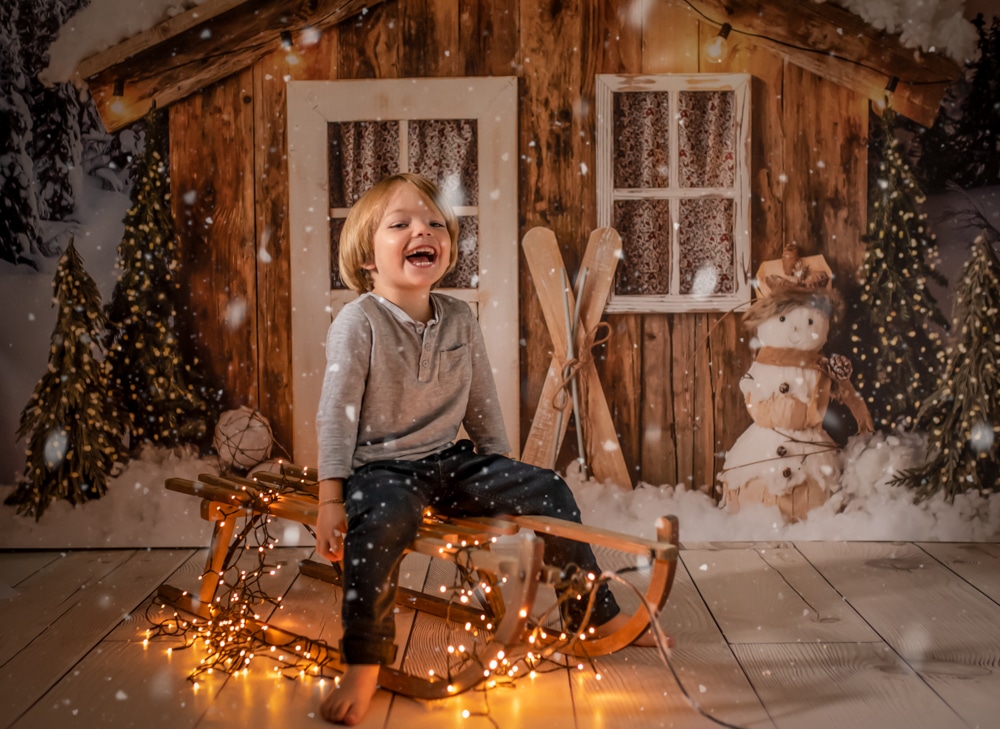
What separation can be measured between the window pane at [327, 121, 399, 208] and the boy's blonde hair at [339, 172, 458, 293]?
0.81 m

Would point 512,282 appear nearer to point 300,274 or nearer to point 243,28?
point 300,274

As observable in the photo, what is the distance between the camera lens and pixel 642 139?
9.59 feet

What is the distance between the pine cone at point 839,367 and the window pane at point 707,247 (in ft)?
1.27

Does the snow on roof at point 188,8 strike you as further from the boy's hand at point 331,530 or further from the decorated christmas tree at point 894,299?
the boy's hand at point 331,530

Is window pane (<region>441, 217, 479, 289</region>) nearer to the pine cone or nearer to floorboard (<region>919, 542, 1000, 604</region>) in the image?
the pine cone

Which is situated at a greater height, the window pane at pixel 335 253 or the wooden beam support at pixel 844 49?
the wooden beam support at pixel 844 49

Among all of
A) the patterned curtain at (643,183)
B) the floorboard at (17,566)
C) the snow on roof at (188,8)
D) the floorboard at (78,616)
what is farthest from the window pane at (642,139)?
the floorboard at (17,566)

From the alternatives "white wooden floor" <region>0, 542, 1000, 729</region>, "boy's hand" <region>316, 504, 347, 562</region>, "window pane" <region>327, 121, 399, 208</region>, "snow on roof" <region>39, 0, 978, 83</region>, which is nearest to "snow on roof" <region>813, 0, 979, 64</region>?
"snow on roof" <region>39, 0, 978, 83</region>

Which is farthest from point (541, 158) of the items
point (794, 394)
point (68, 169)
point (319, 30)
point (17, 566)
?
point (17, 566)

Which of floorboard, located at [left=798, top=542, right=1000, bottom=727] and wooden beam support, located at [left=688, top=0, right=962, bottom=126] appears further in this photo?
wooden beam support, located at [left=688, top=0, right=962, bottom=126]

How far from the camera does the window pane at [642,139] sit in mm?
2904

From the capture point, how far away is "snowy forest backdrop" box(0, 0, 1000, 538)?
283 cm

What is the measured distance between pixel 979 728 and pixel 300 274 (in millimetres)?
2198

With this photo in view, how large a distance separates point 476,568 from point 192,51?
197 cm
